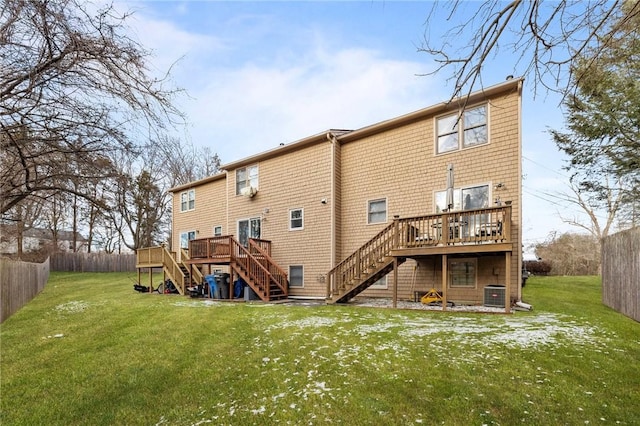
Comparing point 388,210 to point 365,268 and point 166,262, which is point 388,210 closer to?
point 365,268

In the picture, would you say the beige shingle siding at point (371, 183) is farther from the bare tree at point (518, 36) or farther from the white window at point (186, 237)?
the bare tree at point (518, 36)

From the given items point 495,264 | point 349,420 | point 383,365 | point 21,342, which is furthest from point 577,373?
point 21,342

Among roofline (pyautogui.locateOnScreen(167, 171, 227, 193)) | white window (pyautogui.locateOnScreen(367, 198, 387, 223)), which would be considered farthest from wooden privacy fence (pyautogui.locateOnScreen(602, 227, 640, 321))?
roofline (pyautogui.locateOnScreen(167, 171, 227, 193))

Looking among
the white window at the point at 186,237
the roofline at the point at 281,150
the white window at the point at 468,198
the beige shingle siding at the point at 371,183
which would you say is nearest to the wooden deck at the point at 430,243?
the white window at the point at 468,198

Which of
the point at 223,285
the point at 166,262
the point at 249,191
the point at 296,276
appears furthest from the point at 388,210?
the point at 166,262

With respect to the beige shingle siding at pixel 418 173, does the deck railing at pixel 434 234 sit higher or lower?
lower

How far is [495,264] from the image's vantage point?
9.73 m

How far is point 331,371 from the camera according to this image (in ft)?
15.1

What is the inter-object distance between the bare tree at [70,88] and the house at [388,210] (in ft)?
19.2

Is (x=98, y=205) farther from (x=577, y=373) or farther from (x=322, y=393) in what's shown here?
(x=577, y=373)

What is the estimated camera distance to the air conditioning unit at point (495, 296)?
9195 millimetres

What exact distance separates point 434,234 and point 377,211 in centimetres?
277

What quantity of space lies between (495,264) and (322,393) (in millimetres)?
7562

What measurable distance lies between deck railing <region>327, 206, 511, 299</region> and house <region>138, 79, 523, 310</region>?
0.03 meters
